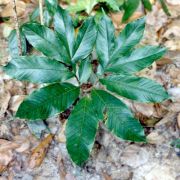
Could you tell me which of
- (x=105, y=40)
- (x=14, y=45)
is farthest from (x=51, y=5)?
(x=105, y=40)

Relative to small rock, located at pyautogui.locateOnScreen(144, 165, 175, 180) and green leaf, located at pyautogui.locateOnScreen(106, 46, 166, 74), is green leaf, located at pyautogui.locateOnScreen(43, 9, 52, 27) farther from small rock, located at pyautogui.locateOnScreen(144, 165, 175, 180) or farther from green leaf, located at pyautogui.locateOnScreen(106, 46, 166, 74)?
small rock, located at pyautogui.locateOnScreen(144, 165, 175, 180)

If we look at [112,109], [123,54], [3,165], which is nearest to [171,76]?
[123,54]

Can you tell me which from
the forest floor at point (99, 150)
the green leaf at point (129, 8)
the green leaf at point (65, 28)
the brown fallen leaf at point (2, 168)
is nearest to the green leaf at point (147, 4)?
the green leaf at point (129, 8)

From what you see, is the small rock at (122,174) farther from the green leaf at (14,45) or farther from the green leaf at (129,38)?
the green leaf at (14,45)

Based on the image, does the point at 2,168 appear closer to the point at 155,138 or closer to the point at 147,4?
the point at 155,138

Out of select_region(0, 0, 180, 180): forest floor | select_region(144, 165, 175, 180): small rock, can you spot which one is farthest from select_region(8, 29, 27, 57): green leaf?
select_region(144, 165, 175, 180): small rock

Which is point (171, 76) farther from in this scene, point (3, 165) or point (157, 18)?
point (3, 165)
